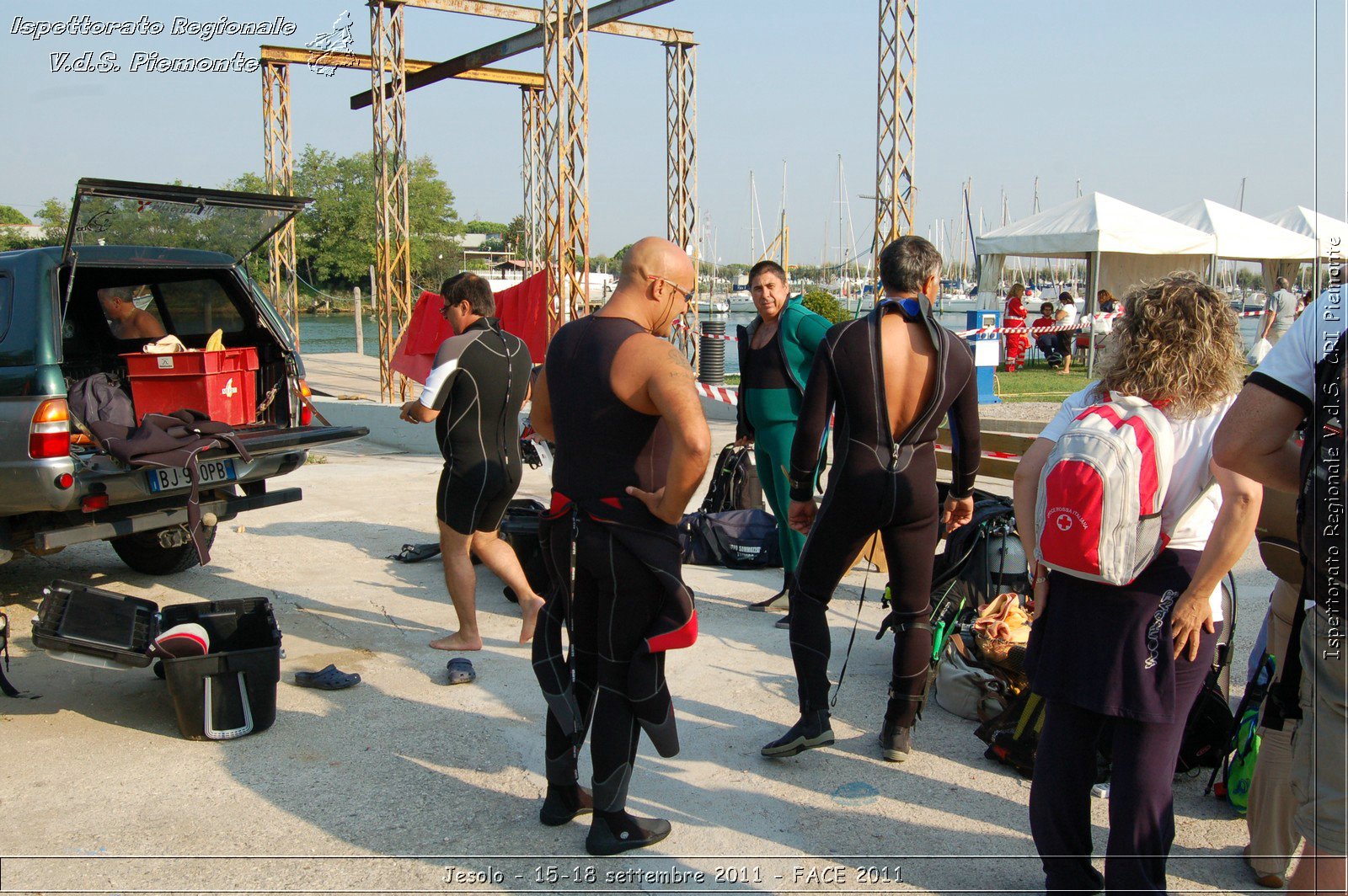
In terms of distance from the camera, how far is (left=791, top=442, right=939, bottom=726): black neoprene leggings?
3805 millimetres

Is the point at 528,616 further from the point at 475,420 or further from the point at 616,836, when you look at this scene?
the point at 616,836

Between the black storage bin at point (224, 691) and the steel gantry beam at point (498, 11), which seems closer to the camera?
the black storage bin at point (224, 691)

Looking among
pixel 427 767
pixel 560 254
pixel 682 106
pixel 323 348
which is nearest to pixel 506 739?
pixel 427 767

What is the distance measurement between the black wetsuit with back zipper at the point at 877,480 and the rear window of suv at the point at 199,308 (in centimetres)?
466

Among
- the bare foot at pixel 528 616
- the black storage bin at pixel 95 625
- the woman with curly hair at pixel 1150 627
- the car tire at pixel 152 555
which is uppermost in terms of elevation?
the woman with curly hair at pixel 1150 627

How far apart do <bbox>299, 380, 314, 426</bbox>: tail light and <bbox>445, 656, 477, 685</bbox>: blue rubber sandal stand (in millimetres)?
2554

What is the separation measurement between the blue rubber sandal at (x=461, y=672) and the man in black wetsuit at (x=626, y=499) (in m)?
1.64

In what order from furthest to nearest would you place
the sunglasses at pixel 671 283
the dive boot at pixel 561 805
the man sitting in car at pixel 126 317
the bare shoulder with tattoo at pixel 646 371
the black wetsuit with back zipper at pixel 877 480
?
the man sitting in car at pixel 126 317
the black wetsuit with back zipper at pixel 877 480
the dive boot at pixel 561 805
the sunglasses at pixel 671 283
the bare shoulder with tattoo at pixel 646 371

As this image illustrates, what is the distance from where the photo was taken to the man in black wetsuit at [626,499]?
3.07m

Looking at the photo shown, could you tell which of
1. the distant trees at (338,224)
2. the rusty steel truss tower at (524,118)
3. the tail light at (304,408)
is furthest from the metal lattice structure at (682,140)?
the distant trees at (338,224)

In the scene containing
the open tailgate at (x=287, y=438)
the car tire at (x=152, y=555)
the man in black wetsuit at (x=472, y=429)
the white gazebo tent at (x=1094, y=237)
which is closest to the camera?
the man in black wetsuit at (x=472, y=429)

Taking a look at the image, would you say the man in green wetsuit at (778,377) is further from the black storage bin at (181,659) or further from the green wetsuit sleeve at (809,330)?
the black storage bin at (181,659)

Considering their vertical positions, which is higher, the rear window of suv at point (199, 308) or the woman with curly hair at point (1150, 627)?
the rear window of suv at point (199, 308)

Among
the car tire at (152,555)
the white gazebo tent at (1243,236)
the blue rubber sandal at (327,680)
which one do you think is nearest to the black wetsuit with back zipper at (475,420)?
the blue rubber sandal at (327,680)
